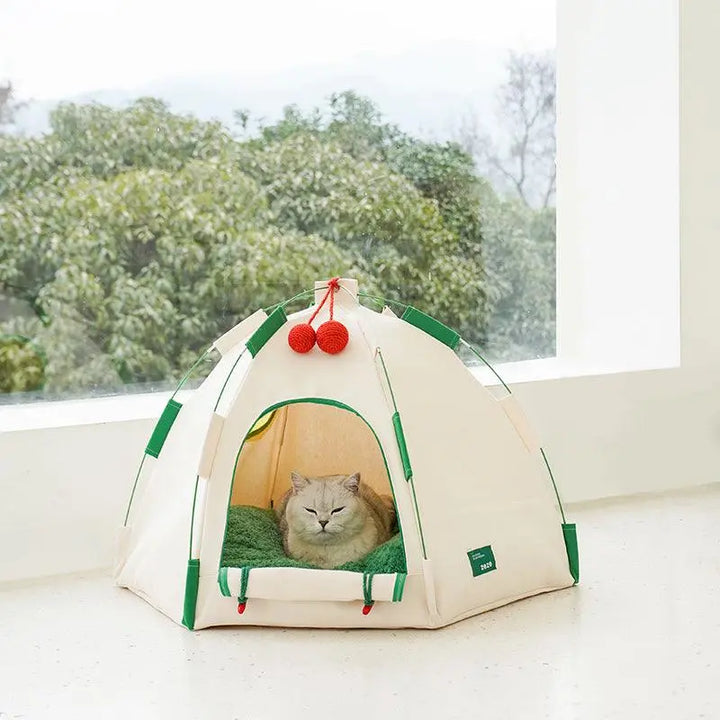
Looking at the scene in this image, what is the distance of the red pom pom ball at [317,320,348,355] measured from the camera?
1.97 meters

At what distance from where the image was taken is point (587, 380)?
2760 millimetres

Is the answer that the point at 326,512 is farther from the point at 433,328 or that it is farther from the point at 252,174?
the point at 252,174

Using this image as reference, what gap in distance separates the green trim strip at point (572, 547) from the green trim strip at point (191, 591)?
2.18 ft

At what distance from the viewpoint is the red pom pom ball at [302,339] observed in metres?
1.97

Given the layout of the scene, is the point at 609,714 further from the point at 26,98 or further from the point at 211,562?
the point at 26,98

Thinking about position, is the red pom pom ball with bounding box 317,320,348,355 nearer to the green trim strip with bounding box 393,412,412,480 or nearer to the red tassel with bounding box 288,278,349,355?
the red tassel with bounding box 288,278,349,355

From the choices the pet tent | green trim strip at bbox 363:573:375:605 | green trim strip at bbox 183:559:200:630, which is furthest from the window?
green trim strip at bbox 363:573:375:605

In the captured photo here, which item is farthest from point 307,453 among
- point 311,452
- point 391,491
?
point 391,491

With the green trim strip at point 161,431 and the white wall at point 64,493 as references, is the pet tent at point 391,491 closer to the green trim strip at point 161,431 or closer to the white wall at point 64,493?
the green trim strip at point 161,431

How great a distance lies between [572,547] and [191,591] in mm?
691

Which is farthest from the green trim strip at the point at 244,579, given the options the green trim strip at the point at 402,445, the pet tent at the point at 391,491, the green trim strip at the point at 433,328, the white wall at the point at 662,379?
the white wall at the point at 662,379

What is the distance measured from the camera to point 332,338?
1970mm

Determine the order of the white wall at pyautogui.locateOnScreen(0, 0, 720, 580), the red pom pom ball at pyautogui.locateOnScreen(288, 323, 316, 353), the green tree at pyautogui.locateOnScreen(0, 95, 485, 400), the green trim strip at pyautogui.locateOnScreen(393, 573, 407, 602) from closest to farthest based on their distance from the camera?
the green trim strip at pyautogui.locateOnScreen(393, 573, 407, 602) → the red pom pom ball at pyautogui.locateOnScreen(288, 323, 316, 353) → the green tree at pyautogui.locateOnScreen(0, 95, 485, 400) → the white wall at pyautogui.locateOnScreen(0, 0, 720, 580)

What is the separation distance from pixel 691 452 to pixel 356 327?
48.0 inches
